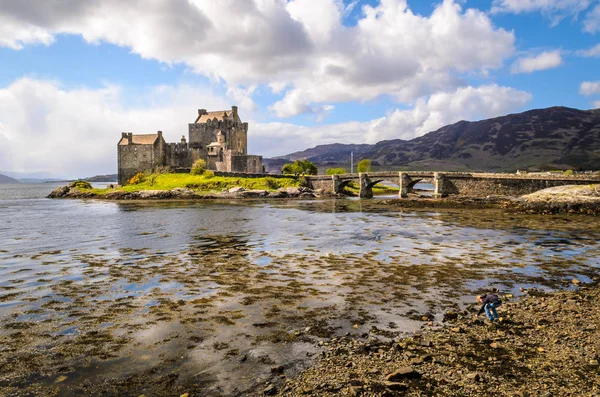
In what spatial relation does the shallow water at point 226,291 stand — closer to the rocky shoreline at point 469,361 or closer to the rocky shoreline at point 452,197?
the rocky shoreline at point 469,361

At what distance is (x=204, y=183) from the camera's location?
348 ft

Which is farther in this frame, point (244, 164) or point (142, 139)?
point (244, 164)

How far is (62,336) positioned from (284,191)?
9250 centimetres

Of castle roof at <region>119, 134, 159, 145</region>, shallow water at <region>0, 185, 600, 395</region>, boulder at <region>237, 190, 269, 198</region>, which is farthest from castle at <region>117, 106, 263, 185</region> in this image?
shallow water at <region>0, 185, 600, 395</region>

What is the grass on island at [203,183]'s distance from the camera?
105250mm

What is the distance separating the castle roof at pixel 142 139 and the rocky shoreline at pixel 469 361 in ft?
395

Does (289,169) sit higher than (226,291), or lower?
higher

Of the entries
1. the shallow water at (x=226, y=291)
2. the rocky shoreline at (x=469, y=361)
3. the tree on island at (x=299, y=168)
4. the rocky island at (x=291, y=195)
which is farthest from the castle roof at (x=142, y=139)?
the rocky shoreline at (x=469, y=361)

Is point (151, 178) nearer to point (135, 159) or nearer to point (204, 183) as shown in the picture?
point (135, 159)

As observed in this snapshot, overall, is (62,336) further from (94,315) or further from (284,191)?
(284,191)

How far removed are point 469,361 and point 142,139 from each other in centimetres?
12541

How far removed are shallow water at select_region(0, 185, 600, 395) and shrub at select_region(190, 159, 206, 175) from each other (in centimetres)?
7662

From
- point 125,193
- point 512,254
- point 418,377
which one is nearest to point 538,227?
point 512,254

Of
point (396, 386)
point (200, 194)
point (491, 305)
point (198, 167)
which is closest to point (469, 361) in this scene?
point (396, 386)
